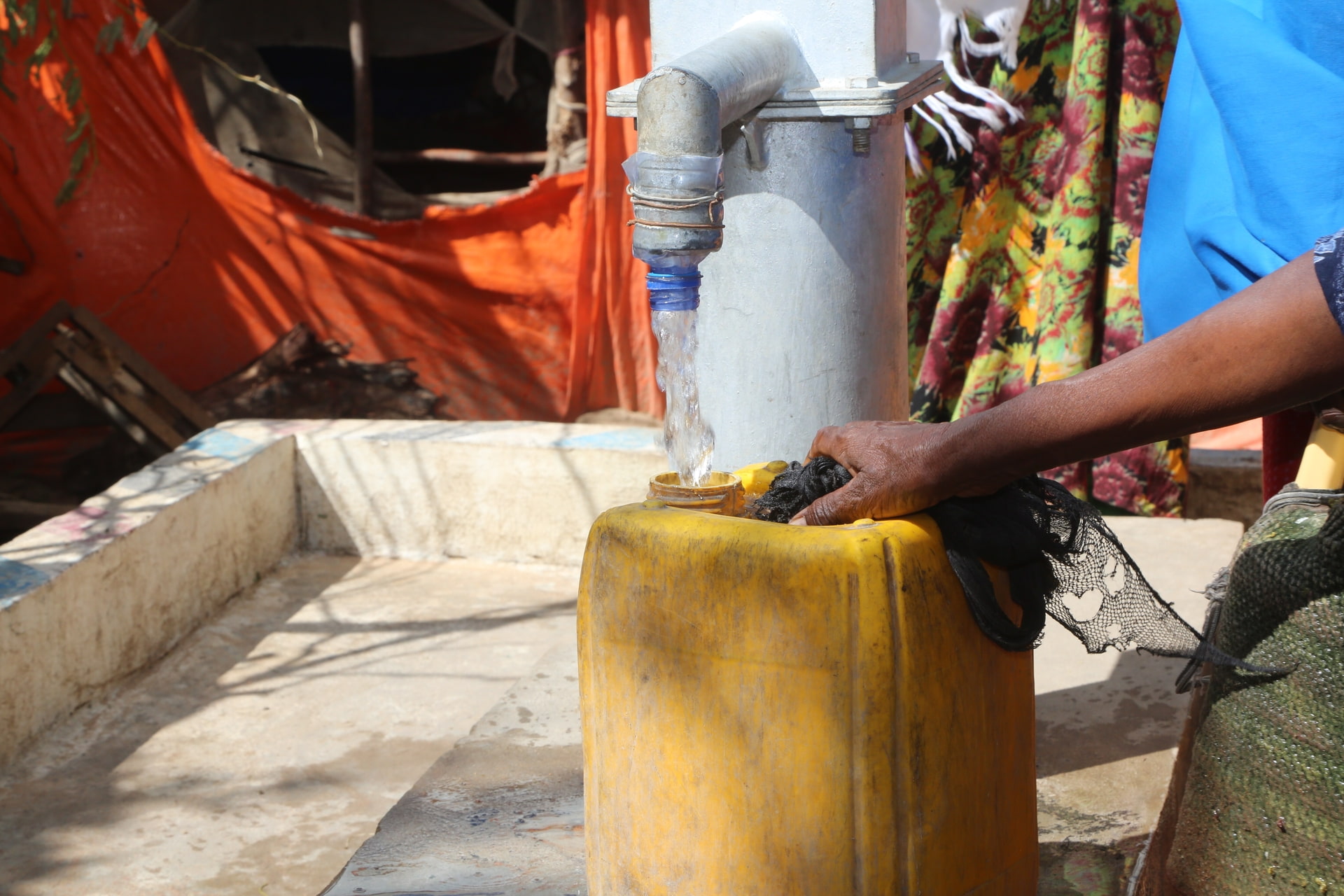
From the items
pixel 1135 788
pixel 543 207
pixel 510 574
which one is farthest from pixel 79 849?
pixel 543 207

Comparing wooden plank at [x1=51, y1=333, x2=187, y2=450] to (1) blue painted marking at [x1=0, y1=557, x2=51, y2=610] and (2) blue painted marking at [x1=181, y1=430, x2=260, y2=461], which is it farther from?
(1) blue painted marking at [x1=0, y1=557, x2=51, y2=610]

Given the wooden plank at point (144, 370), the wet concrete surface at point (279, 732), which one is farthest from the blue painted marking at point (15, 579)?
the wooden plank at point (144, 370)

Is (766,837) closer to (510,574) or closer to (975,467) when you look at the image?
(975,467)

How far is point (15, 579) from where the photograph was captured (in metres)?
3.26

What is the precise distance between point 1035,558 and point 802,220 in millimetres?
803

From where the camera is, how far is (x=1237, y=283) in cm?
230

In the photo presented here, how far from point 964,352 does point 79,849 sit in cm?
337

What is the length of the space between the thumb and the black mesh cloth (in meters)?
0.05

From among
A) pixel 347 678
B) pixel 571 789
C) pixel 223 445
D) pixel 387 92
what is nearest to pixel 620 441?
pixel 347 678

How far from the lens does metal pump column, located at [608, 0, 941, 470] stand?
2.18 meters

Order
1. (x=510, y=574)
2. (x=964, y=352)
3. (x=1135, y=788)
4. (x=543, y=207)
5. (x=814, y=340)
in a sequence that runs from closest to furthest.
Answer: (x=814, y=340) → (x=1135, y=788) → (x=510, y=574) → (x=964, y=352) → (x=543, y=207)

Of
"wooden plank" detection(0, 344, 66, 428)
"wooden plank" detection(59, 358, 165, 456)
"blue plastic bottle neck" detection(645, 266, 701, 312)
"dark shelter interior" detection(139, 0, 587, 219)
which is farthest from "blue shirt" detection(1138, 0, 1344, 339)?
"wooden plank" detection(0, 344, 66, 428)

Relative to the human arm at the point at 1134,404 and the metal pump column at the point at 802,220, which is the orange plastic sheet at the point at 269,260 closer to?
the metal pump column at the point at 802,220

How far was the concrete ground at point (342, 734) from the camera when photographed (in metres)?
2.64
